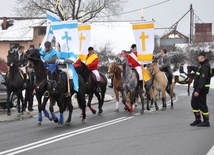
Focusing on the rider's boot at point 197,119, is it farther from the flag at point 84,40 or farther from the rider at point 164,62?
the rider at point 164,62

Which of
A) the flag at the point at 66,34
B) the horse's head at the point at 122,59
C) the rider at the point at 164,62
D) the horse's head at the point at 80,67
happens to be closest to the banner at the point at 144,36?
the rider at the point at 164,62

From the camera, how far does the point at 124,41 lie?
69188 mm

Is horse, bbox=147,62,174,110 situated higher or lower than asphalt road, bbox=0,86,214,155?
higher

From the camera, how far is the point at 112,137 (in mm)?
11039

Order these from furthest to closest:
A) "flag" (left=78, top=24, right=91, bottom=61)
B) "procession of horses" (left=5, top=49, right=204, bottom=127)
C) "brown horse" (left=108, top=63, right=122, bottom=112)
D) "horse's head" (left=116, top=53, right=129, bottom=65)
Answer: "flag" (left=78, top=24, right=91, bottom=61) < "brown horse" (left=108, top=63, right=122, bottom=112) < "horse's head" (left=116, top=53, right=129, bottom=65) < "procession of horses" (left=5, top=49, right=204, bottom=127)

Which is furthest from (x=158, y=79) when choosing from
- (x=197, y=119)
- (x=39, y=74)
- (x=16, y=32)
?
(x=16, y=32)

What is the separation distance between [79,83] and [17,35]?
2378 inches

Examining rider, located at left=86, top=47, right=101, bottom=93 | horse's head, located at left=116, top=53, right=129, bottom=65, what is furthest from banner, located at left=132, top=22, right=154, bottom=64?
rider, located at left=86, top=47, right=101, bottom=93

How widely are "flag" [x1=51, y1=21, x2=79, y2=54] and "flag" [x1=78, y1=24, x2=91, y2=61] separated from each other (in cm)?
221

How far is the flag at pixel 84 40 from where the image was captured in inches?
669

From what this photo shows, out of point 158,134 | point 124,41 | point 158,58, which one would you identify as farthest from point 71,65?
point 124,41

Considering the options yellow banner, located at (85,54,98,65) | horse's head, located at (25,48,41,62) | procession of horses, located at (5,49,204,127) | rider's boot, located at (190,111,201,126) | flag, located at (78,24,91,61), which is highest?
flag, located at (78,24,91,61)

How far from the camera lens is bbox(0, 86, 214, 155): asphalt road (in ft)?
31.1

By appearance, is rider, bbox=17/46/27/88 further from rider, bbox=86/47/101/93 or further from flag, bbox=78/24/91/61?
rider, bbox=86/47/101/93
